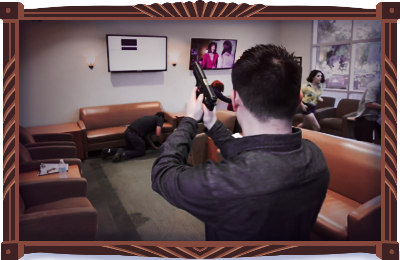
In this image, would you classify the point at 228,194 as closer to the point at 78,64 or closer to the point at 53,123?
the point at 53,123

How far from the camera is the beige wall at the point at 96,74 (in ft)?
3.98

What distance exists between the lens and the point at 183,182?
1.87ft

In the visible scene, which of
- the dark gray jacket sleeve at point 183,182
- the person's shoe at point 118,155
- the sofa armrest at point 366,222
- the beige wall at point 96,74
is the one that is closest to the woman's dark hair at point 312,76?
the beige wall at point 96,74

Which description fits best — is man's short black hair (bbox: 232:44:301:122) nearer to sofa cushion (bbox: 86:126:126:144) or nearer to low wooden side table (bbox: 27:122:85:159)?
low wooden side table (bbox: 27:122:85:159)

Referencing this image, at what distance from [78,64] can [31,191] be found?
1.24 m

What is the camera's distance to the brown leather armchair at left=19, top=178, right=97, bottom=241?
0.96 meters

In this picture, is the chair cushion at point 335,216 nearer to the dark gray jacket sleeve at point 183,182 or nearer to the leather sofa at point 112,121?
the dark gray jacket sleeve at point 183,182

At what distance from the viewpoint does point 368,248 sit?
876 mm

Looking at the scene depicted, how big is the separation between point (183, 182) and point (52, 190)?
50.8 inches

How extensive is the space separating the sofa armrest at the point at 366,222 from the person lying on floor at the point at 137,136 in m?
1.60

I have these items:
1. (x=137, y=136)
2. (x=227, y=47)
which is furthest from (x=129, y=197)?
(x=227, y=47)

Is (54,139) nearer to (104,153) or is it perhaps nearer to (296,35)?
(104,153)

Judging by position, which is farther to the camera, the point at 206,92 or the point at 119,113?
the point at 119,113

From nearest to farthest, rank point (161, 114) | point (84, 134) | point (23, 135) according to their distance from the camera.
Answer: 1. point (23, 135)
2. point (84, 134)
3. point (161, 114)
